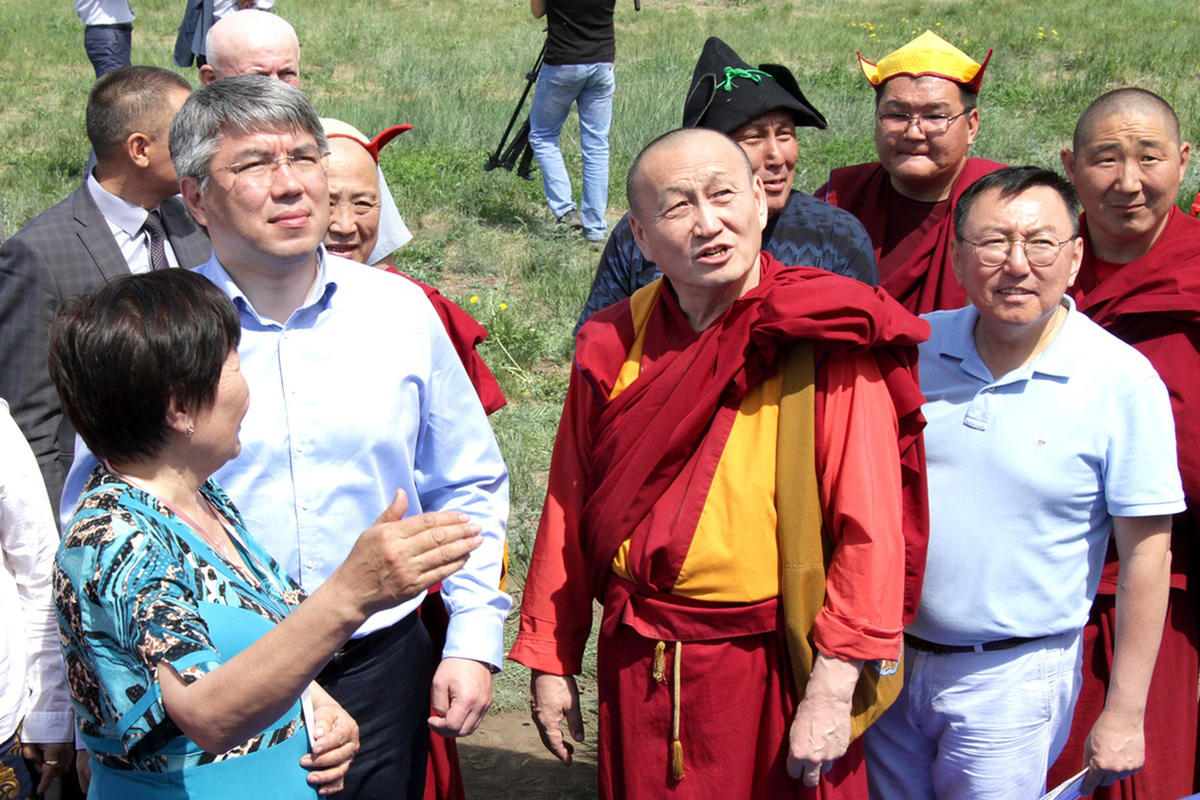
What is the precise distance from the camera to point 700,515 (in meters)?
2.17

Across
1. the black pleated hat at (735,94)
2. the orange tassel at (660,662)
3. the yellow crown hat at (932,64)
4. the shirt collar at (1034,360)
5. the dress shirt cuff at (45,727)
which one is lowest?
the dress shirt cuff at (45,727)

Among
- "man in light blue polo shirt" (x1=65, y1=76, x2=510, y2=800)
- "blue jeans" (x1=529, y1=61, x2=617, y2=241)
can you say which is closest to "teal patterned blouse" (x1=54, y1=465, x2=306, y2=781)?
"man in light blue polo shirt" (x1=65, y1=76, x2=510, y2=800)

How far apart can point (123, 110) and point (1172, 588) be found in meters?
2.93

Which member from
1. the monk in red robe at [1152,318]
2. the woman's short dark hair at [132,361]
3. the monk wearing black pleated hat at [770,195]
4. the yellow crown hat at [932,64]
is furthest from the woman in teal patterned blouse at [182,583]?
the yellow crown hat at [932,64]

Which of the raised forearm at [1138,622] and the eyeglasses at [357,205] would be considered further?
the eyeglasses at [357,205]

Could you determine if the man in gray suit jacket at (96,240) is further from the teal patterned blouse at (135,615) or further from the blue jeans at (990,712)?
the blue jeans at (990,712)

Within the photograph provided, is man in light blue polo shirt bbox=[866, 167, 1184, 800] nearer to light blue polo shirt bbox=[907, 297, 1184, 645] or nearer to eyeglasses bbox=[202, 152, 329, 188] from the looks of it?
light blue polo shirt bbox=[907, 297, 1184, 645]

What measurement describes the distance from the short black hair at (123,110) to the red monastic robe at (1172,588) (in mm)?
2528

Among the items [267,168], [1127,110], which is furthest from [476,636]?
[1127,110]

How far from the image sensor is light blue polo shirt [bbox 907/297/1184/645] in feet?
7.63

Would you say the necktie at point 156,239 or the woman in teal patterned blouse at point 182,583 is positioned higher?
the necktie at point 156,239

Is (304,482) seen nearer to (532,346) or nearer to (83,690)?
(83,690)

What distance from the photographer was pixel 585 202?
7676 millimetres

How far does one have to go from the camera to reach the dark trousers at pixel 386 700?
7.38 ft
